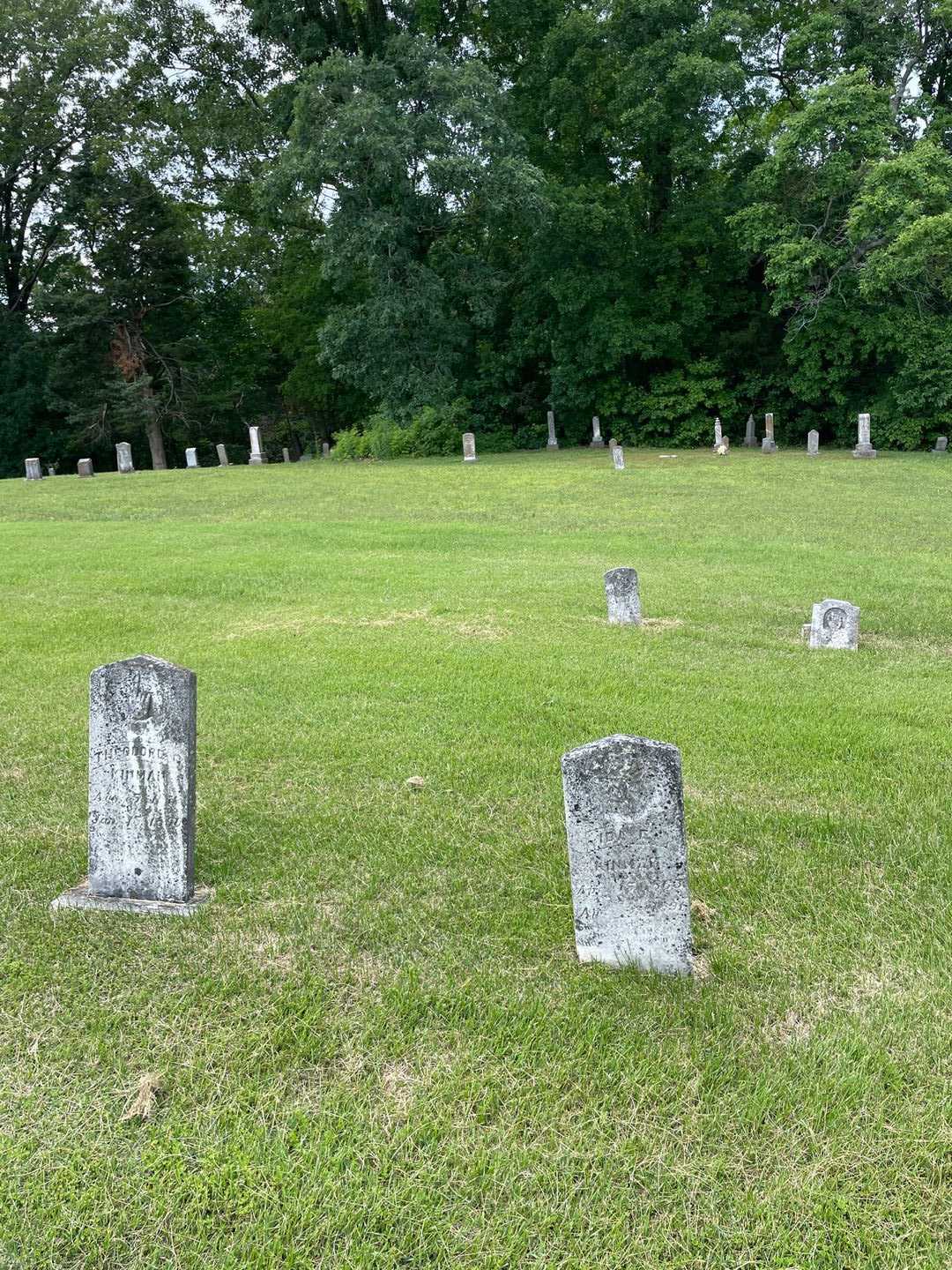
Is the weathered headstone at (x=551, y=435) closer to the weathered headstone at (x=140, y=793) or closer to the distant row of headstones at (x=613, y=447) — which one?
the distant row of headstones at (x=613, y=447)

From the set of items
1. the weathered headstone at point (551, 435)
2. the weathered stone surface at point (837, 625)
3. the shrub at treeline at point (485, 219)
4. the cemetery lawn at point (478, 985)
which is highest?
the shrub at treeline at point (485, 219)

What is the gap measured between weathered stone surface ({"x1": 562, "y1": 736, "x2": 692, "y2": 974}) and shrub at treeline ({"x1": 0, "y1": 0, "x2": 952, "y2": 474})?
25704mm

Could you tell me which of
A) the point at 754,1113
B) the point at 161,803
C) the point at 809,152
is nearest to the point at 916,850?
the point at 754,1113

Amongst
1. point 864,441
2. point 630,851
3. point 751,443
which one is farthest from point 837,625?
point 751,443

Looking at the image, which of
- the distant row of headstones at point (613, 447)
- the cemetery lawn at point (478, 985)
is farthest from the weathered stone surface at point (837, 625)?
the distant row of headstones at point (613, 447)

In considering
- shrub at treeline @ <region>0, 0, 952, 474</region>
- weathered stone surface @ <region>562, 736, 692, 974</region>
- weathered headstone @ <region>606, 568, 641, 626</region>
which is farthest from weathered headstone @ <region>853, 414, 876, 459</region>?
weathered stone surface @ <region>562, 736, 692, 974</region>

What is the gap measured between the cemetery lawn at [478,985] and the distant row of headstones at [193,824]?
14 centimetres

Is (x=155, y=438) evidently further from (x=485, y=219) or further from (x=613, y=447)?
(x=613, y=447)

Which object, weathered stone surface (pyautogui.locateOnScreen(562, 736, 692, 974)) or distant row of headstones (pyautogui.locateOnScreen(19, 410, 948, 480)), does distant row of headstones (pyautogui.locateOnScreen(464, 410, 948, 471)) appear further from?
weathered stone surface (pyautogui.locateOnScreen(562, 736, 692, 974))

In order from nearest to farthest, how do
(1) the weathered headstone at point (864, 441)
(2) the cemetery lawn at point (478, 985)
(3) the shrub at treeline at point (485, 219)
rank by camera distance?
1. (2) the cemetery lawn at point (478, 985)
2. (1) the weathered headstone at point (864, 441)
3. (3) the shrub at treeline at point (485, 219)

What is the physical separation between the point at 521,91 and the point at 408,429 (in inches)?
595

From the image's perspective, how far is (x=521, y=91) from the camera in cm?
3322

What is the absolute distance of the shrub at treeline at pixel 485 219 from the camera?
27891 mm

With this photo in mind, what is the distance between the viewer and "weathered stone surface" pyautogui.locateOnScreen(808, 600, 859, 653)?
7.15m
